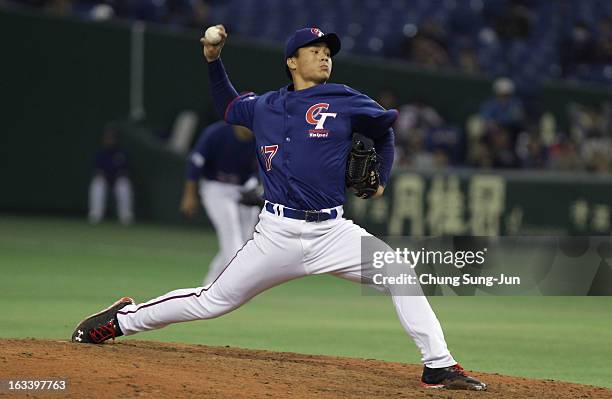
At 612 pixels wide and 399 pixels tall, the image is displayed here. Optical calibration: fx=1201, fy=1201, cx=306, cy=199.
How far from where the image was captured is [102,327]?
6.84m

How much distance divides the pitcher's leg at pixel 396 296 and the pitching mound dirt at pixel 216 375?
22 centimetres

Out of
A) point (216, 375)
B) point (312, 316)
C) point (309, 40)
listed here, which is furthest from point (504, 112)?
point (216, 375)

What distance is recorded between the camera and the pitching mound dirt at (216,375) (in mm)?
5645

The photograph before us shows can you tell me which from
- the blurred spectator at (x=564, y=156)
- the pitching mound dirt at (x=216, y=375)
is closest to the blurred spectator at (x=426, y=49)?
the blurred spectator at (x=564, y=156)

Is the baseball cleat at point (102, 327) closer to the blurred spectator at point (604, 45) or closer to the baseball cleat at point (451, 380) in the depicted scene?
the baseball cleat at point (451, 380)

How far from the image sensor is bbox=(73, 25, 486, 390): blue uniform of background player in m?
6.19

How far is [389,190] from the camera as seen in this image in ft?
60.6

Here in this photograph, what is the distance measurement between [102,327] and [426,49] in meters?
15.5

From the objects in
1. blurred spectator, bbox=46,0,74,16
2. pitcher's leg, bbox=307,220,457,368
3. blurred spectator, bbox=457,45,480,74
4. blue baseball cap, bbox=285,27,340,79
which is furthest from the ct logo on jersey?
blurred spectator, bbox=46,0,74,16

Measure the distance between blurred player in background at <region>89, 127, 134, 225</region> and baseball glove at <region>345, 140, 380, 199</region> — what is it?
1537 centimetres

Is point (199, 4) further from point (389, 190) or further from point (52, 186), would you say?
point (389, 190)

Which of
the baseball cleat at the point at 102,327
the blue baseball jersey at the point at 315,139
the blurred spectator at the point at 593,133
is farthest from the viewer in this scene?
the blurred spectator at the point at 593,133

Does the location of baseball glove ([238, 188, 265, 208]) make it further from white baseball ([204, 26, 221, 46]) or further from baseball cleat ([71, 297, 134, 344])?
white baseball ([204, 26, 221, 46])

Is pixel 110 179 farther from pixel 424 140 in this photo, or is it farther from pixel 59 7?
pixel 424 140
